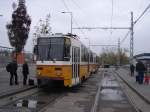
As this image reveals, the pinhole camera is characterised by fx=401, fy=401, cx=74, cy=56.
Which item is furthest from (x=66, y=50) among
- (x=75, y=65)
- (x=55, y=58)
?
(x=75, y=65)

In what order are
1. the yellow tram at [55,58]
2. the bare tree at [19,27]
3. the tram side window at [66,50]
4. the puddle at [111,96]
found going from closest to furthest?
1. the puddle at [111,96]
2. the yellow tram at [55,58]
3. the tram side window at [66,50]
4. the bare tree at [19,27]

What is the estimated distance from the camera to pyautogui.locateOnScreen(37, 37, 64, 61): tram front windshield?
941 inches

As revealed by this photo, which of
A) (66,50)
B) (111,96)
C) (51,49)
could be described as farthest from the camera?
(51,49)

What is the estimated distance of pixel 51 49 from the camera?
79.3 ft

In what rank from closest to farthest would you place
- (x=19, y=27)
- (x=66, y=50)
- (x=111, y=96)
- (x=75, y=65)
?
1. (x=111, y=96)
2. (x=66, y=50)
3. (x=75, y=65)
4. (x=19, y=27)

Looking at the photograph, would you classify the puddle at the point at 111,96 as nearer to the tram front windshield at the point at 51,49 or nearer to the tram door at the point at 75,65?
the tram door at the point at 75,65

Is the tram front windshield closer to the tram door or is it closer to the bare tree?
the tram door

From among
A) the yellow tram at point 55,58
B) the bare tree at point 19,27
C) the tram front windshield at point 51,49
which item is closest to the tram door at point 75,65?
the yellow tram at point 55,58

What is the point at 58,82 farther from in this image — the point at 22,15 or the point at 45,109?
the point at 22,15

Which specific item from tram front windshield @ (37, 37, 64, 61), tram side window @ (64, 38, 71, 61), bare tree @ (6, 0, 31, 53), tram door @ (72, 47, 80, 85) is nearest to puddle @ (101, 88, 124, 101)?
tram door @ (72, 47, 80, 85)

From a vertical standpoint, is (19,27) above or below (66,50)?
above

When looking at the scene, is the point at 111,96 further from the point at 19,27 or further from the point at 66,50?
the point at 19,27

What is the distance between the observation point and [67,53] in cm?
2400

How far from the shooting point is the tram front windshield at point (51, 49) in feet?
78.4
